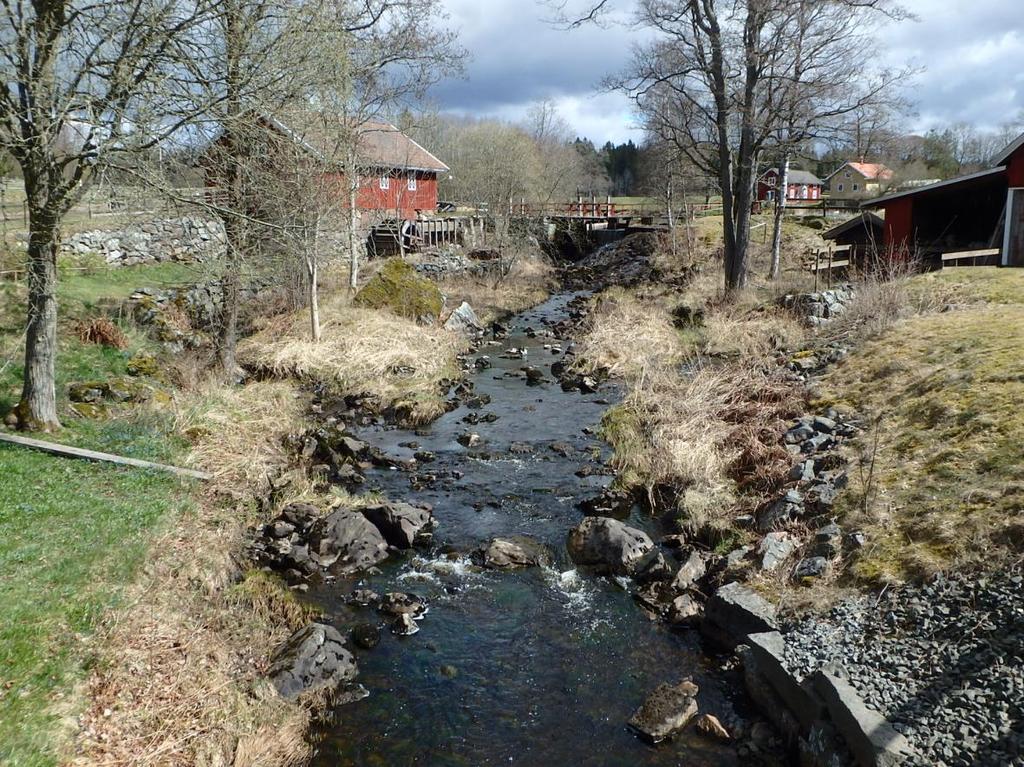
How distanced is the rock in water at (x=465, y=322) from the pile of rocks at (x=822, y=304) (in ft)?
32.0

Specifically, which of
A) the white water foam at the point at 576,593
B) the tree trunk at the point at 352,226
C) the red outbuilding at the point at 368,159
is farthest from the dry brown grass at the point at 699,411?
the red outbuilding at the point at 368,159

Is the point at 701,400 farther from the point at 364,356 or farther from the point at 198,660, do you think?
the point at 198,660

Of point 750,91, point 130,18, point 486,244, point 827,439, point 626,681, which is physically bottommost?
point 626,681

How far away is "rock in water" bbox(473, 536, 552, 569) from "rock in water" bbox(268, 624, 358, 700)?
235 centimetres

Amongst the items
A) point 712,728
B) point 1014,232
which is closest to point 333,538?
point 712,728

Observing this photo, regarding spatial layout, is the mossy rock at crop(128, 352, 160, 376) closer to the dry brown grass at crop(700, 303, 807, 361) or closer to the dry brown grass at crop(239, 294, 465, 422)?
the dry brown grass at crop(239, 294, 465, 422)

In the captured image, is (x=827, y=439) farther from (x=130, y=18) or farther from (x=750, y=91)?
(x=750, y=91)

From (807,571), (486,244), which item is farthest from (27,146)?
(486,244)

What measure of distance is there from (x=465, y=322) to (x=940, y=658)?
1952 centimetres

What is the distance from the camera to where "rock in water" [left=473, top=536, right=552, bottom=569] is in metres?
9.17

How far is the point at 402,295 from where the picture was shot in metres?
21.9

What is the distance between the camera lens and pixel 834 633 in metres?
6.28

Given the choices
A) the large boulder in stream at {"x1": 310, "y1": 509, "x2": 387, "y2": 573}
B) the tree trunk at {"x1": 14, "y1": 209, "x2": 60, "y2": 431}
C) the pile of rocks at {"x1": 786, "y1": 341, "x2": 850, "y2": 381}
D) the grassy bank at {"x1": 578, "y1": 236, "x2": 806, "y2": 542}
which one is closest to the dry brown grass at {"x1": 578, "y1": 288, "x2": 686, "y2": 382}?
the grassy bank at {"x1": 578, "y1": 236, "x2": 806, "y2": 542}

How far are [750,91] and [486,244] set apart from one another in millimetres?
15534
